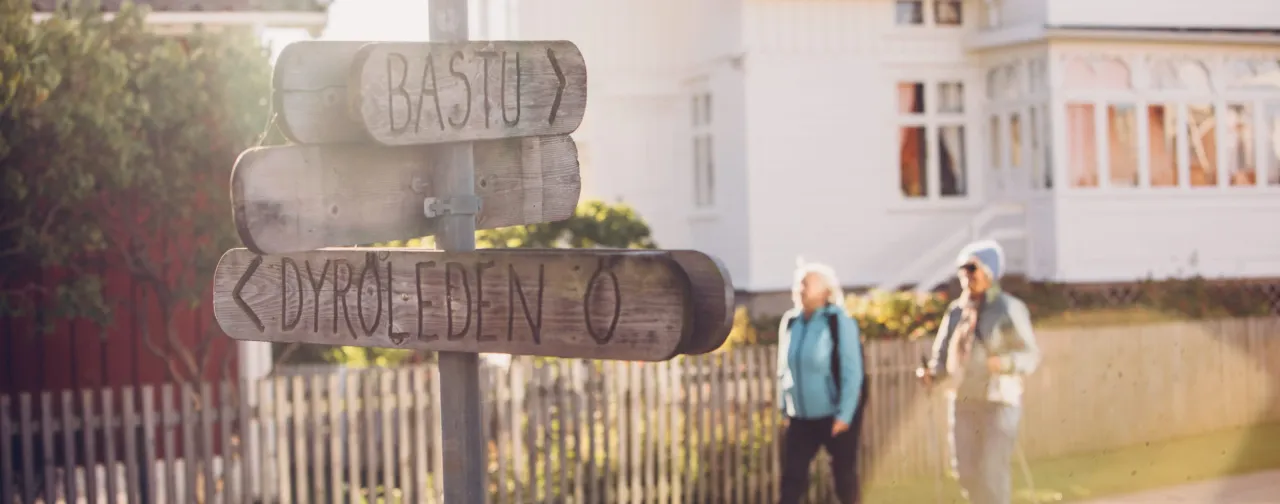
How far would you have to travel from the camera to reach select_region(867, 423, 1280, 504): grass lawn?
1210 cm

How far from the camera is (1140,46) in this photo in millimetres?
22750

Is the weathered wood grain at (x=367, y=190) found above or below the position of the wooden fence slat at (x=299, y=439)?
above

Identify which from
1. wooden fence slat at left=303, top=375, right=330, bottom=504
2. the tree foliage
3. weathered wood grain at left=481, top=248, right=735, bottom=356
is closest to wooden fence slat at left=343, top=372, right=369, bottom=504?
wooden fence slat at left=303, top=375, right=330, bottom=504

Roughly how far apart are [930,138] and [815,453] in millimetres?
14984

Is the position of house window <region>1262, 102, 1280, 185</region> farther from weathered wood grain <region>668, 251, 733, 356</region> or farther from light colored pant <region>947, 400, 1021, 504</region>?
weathered wood grain <region>668, 251, 733, 356</region>

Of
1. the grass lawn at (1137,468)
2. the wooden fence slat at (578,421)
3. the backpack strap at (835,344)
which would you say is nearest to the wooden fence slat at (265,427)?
the wooden fence slat at (578,421)

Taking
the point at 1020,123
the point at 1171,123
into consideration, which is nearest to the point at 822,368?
the point at 1020,123

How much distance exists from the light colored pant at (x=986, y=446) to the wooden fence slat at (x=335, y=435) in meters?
3.70

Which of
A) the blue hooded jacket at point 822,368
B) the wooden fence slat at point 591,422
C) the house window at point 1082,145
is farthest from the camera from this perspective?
the house window at point 1082,145

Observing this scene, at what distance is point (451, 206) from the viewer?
3.98 m

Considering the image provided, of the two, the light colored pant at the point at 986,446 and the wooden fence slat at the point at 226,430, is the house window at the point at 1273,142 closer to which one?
the light colored pant at the point at 986,446

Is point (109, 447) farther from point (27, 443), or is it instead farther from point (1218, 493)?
point (1218, 493)

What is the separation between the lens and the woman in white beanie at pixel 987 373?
8.65 meters

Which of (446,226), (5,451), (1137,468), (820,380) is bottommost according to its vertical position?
(1137,468)
